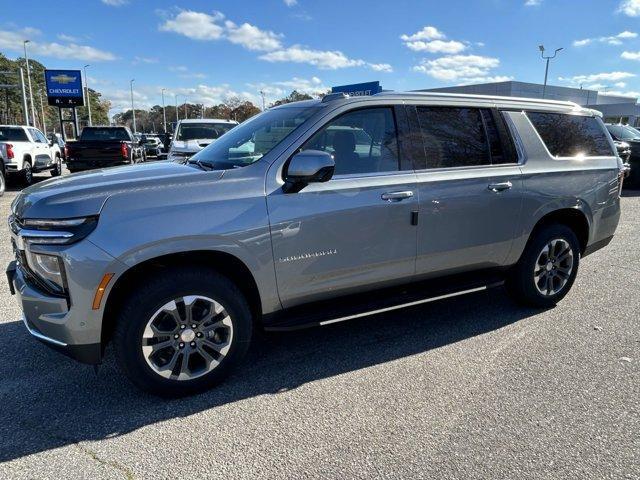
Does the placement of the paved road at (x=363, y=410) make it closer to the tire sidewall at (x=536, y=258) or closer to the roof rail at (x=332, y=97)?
the tire sidewall at (x=536, y=258)

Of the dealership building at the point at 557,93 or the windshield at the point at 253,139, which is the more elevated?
the dealership building at the point at 557,93

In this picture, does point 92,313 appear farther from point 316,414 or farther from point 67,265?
point 316,414

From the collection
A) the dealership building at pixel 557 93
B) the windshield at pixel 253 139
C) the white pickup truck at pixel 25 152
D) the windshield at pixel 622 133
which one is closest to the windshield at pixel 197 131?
the white pickup truck at pixel 25 152

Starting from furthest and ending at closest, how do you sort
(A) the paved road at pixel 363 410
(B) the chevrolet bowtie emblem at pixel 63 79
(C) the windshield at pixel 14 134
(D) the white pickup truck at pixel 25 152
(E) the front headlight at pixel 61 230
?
1. (B) the chevrolet bowtie emblem at pixel 63 79
2. (C) the windshield at pixel 14 134
3. (D) the white pickup truck at pixel 25 152
4. (E) the front headlight at pixel 61 230
5. (A) the paved road at pixel 363 410

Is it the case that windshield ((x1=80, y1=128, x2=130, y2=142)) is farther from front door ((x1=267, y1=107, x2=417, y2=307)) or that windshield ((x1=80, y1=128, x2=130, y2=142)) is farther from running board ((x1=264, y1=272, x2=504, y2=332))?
running board ((x1=264, y1=272, x2=504, y2=332))

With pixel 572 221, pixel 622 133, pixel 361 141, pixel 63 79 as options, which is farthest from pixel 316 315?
pixel 63 79

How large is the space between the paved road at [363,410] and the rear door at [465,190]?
71 centimetres

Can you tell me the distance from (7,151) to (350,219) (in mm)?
13032

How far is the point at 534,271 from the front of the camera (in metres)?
4.50

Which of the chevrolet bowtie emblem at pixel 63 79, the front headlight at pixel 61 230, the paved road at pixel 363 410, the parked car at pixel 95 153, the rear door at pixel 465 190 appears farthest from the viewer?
the chevrolet bowtie emblem at pixel 63 79

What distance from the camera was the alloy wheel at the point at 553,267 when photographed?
4.54m

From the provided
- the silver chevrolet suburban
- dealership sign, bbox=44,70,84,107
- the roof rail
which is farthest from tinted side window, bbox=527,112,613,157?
dealership sign, bbox=44,70,84,107

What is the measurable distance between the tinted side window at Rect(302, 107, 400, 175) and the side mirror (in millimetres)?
267

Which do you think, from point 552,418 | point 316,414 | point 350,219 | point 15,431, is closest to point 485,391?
point 552,418
